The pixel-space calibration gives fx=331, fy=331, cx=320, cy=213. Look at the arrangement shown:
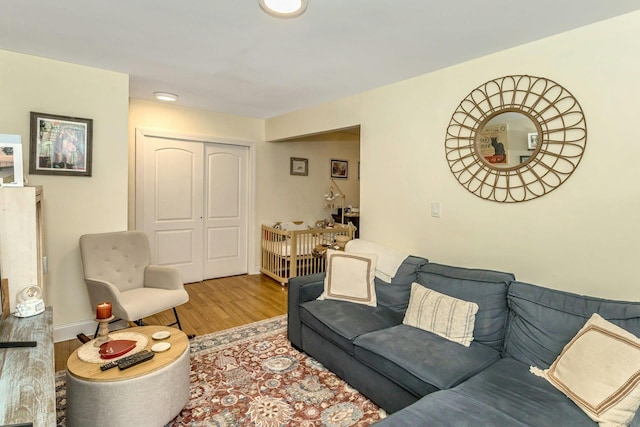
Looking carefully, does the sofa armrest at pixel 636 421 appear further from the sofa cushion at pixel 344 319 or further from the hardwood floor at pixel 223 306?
the hardwood floor at pixel 223 306

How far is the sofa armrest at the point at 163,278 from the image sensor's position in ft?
9.71

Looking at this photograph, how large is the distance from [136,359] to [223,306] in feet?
6.57

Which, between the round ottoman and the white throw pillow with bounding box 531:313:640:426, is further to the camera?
the round ottoman

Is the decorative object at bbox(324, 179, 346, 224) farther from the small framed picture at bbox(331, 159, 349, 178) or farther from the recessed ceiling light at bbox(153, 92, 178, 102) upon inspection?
the recessed ceiling light at bbox(153, 92, 178, 102)

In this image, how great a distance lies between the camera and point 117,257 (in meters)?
2.98

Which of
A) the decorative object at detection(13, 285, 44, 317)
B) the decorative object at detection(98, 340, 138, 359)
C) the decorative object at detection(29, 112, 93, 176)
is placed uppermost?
the decorative object at detection(29, 112, 93, 176)

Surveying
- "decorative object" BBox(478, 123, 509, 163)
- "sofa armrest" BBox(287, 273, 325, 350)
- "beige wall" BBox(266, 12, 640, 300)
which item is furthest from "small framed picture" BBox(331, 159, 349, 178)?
"decorative object" BBox(478, 123, 509, 163)

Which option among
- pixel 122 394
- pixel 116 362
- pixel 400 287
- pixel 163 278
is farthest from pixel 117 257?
pixel 400 287

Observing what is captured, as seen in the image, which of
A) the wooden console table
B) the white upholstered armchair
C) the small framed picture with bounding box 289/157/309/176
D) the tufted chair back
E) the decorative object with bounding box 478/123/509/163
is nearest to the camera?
the wooden console table

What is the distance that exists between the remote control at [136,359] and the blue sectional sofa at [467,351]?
1119 millimetres

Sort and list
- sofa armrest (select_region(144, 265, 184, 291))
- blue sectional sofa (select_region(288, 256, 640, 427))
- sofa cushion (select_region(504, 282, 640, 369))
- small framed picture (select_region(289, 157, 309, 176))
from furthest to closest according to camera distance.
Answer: small framed picture (select_region(289, 157, 309, 176))
sofa armrest (select_region(144, 265, 184, 291))
sofa cushion (select_region(504, 282, 640, 369))
blue sectional sofa (select_region(288, 256, 640, 427))

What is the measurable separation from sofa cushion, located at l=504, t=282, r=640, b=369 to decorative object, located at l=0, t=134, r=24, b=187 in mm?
2966

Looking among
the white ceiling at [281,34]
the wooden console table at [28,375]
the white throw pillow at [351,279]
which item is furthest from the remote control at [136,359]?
the white ceiling at [281,34]

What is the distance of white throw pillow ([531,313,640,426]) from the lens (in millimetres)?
1322
